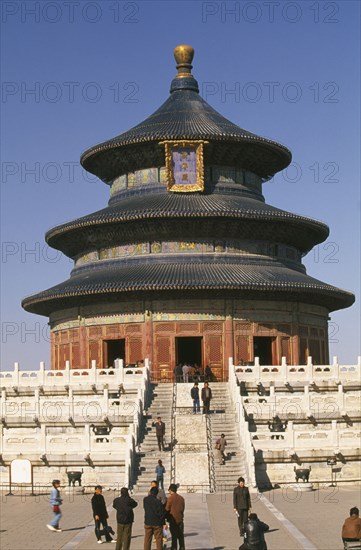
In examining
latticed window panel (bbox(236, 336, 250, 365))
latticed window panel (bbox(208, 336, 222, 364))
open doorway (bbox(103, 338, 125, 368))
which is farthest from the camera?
open doorway (bbox(103, 338, 125, 368))

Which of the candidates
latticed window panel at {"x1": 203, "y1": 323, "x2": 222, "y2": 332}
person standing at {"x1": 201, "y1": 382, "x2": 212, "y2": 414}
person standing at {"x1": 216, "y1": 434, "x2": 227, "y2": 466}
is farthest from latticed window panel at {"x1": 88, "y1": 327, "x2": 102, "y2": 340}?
person standing at {"x1": 216, "y1": 434, "x2": 227, "y2": 466}

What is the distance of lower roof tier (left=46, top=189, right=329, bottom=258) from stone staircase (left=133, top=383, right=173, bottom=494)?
531 inches

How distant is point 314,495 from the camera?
113 feet

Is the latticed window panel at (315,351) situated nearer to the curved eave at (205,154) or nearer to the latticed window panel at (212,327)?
the latticed window panel at (212,327)

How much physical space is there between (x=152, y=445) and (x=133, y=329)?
675 inches

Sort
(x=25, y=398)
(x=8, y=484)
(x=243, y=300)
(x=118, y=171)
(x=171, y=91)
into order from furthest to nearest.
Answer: (x=171, y=91)
(x=118, y=171)
(x=243, y=300)
(x=25, y=398)
(x=8, y=484)

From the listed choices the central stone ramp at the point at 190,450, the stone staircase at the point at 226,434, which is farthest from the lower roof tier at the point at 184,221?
the central stone ramp at the point at 190,450

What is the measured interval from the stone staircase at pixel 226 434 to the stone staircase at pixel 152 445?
172 centimetres

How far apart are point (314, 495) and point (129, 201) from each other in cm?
2854

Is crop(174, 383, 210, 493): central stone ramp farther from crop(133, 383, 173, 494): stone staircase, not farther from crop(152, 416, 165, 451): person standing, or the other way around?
crop(152, 416, 165, 451): person standing

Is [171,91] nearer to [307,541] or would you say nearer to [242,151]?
[242,151]

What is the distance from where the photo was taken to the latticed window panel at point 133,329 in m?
54.1

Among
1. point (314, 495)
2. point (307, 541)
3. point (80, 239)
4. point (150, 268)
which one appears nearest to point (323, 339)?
point (150, 268)

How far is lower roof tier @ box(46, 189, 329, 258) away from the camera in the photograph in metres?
54.9
